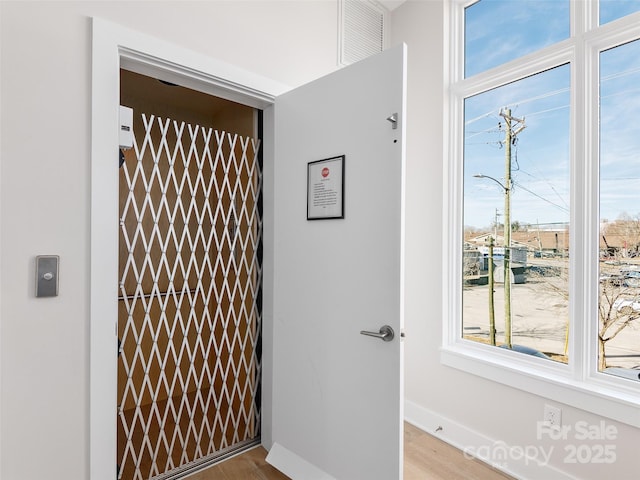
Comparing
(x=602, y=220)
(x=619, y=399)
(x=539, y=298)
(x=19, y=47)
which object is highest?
(x=19, y=47)

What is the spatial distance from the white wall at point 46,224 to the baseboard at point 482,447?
1.90 metres

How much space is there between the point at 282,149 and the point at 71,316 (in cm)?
124

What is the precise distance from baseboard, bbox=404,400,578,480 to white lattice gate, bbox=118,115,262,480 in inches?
42.3

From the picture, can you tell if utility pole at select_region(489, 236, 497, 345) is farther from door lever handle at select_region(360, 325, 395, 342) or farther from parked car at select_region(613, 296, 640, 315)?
door lever handle at select_region(360, 325, 395, 342)

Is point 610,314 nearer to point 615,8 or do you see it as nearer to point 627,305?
point 627,305

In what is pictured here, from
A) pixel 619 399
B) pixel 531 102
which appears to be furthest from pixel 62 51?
pixel 619 399

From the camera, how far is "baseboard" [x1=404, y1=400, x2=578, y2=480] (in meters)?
1.88

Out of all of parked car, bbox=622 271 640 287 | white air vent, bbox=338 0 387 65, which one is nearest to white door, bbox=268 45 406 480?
white air vent, bbox=338 0 387 65

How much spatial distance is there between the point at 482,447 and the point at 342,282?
52.1 inches

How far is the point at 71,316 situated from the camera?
1428 mm

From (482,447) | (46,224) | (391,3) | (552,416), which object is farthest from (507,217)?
(46,224)

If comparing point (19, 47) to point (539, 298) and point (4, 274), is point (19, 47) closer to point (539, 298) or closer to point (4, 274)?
point (4, 274)

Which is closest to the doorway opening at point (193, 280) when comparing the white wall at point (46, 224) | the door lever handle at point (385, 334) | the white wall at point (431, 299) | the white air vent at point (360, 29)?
the white wall at point (46, 224)

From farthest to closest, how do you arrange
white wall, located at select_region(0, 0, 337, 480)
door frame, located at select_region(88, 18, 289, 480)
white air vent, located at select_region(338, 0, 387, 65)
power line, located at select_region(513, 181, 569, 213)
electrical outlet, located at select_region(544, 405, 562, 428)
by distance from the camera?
white air vent, located at select_region(338, 0, 387, 65), power line, located at select_region(513, 181, 569, 213), electrical outlet, located at select_region(544, 405, 562, 428), door frame, located at select_region(88, 18, 289, 480), white wall, located at select_region(0, 0, 337, 480)
